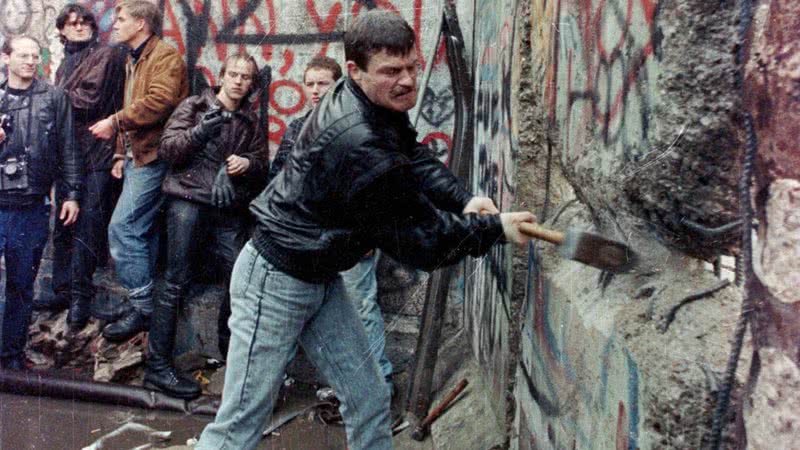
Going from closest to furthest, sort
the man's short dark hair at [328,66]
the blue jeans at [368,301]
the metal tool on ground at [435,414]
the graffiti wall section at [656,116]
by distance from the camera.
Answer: the graffiti wall section at [656,116], the metal tool on ground at [435,414], the blue jeans at [368,301], the man's short dark hair at [328,66]

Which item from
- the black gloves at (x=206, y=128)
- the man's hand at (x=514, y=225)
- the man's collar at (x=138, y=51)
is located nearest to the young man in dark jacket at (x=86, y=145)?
the man's collar at (x=138, y=51)

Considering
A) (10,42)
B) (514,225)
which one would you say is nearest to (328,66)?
(10,42)

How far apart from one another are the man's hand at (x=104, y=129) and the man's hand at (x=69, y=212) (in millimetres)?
494

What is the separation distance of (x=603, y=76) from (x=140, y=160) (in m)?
4.23

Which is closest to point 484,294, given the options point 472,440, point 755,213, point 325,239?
point 472,440

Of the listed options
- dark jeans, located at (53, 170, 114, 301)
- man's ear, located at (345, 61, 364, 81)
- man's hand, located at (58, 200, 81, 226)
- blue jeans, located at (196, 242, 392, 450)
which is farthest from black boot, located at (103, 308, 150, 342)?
man's ear, located at (345, 61, 364, 81)

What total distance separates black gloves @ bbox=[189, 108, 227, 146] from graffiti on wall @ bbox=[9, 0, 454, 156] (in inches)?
22.8

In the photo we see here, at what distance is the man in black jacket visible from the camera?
216 inches

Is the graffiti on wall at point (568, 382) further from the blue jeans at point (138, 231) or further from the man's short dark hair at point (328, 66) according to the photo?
the blue jeans at point (138, 231)

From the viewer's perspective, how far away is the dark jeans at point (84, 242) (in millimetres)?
5793

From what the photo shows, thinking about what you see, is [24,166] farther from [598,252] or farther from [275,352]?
[598,252]

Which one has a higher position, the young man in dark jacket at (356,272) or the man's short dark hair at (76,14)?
the man's short dark hair at (76,14)

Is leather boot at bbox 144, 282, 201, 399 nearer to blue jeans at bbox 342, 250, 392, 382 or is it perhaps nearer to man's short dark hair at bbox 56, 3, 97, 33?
blue jeans at bbox 342, 250, 392, 382

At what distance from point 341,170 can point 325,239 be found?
288mm
